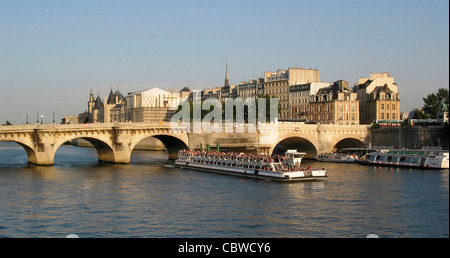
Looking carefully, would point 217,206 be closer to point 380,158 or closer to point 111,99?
point 380,158

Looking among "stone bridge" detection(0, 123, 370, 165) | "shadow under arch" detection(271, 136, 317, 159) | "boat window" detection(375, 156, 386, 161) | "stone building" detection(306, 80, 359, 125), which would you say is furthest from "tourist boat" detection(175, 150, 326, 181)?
"stone building" detection(306, 80, 359, 125)

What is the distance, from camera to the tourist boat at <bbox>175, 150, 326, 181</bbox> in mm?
50425

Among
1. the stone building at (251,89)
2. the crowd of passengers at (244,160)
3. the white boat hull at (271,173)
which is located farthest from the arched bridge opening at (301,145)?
the stone building at (251,89)

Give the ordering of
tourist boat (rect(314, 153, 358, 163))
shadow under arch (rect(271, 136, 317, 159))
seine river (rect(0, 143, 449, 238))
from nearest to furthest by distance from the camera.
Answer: seine river (rect(0, 143, 449, 238)), tourist boat (rect(314, 153, 358, 163)), shadow under arch (rect(271, 136, 317, 159))

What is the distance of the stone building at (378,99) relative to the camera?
3925 inches

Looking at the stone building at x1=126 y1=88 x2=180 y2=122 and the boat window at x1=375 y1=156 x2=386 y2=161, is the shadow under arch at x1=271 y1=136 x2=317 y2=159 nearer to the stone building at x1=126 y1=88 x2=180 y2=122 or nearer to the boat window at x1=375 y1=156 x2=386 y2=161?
the boat window at x1=375 y1=156 x2=386 y2=161

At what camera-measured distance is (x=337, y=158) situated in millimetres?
76875

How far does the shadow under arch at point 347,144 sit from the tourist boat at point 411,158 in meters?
12.2

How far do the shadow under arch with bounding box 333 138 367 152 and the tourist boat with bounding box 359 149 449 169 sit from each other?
12.2m

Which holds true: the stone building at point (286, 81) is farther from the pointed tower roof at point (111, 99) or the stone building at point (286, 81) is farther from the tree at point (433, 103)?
the pointed tower roof at point (111, 99)

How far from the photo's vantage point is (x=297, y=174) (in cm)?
5003
